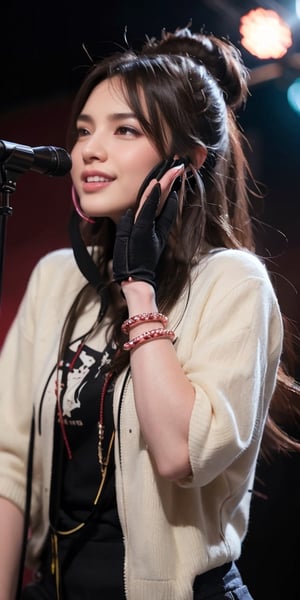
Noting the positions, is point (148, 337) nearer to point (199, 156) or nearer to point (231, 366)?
point (231, 366)

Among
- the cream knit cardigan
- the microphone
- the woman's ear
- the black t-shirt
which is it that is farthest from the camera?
the woman's ear

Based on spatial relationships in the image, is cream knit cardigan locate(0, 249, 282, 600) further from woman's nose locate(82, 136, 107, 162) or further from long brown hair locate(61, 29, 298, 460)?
woman's nose locate(82, 136, 107, 162)

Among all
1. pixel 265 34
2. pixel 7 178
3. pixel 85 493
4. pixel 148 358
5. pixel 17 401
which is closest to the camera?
pixel 7 178

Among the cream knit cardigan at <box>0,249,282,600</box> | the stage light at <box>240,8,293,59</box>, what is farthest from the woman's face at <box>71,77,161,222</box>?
the stage light at <box>240,8,293,59</box>

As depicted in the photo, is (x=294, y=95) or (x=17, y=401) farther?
(x=294, y=95)

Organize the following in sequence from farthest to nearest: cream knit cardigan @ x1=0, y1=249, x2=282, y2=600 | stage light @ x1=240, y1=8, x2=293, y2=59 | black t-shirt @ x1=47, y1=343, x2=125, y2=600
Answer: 1. stage light @ x1=240, y1=8, x2=293, y2=59
2. black t-shirt @ x1=47, y1=343, x2=125, y2=600
3. cream knit cardigan @ x1=0, y1=249, x2=282, y2=600

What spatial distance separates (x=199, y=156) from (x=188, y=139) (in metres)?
0.05

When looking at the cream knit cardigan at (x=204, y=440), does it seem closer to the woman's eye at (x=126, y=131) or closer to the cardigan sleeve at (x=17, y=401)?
the cardigan sleeve at (x=17, y=401)

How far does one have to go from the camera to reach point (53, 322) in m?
1.62

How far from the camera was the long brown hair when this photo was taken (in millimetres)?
1451

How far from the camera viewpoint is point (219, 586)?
1310 millimetres

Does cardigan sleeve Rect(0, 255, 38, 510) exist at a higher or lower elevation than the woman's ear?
lower

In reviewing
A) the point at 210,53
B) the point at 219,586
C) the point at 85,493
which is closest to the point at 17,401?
the point at 85,493

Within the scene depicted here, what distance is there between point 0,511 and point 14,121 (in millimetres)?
1563
